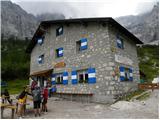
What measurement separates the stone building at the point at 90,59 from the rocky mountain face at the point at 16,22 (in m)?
85.4

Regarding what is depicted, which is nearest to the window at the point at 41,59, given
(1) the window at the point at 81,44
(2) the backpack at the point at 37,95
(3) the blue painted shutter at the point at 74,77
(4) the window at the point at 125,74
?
(1) the window at the point at 81,44

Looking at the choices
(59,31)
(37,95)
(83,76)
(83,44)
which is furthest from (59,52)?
(37,95)

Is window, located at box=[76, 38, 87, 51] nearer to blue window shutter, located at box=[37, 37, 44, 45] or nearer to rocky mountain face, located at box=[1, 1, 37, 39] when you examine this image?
blue window shutter, located at box=[37, 37, 44, 45]

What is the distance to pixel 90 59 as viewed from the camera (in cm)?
1459

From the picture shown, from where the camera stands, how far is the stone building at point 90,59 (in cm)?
1368

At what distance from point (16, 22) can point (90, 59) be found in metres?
107

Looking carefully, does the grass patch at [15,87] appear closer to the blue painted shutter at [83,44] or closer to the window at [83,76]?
the window at [83,76]

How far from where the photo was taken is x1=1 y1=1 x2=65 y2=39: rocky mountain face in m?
103

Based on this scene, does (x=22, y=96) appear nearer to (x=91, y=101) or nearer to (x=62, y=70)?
(x=91, y=101)

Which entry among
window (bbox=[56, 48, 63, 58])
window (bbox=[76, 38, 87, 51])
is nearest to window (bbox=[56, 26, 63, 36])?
window (bbox=[56, 48, 63, 58])

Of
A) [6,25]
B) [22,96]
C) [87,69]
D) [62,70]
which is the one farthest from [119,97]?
[6,25]

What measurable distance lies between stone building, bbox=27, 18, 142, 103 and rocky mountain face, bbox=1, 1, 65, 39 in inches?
3364

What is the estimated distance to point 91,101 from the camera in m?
14.0

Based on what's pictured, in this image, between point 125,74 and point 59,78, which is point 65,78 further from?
point 125,74
